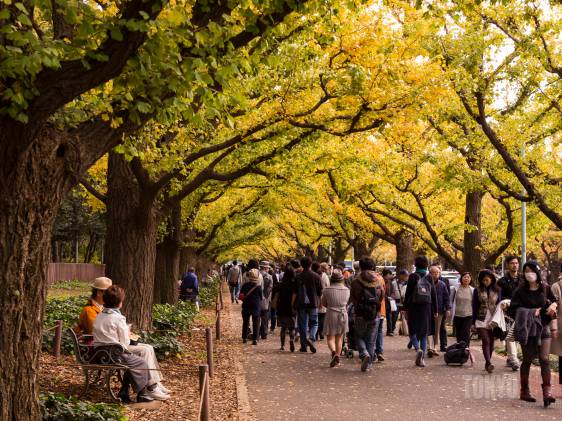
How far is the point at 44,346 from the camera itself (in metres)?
12.3

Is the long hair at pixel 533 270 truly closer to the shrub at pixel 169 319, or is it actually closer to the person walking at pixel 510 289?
the person walking at pixel 510 289

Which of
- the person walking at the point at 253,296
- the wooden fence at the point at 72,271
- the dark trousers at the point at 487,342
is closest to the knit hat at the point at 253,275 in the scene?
the person walking at the point at 253,296

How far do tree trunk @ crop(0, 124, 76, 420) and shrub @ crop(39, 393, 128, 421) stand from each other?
1.65ft

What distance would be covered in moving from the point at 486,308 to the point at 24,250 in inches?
343

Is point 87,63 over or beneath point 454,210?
beneath

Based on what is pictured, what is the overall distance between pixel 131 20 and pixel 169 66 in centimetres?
58

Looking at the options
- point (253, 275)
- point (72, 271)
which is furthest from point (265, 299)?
point (72, 271)

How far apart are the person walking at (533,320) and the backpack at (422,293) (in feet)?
11.6

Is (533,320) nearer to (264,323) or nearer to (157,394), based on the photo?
(157,394)

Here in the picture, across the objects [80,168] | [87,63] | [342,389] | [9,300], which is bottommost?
[342,389]

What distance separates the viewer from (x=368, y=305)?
12516mm

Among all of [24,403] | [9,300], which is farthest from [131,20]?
[24,403]

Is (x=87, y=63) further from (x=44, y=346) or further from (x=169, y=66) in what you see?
(x=44, y=346)

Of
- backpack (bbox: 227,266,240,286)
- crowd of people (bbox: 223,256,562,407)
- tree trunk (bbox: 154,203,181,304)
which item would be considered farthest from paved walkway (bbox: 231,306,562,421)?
backpack (bbox: 227,266,240,286)
